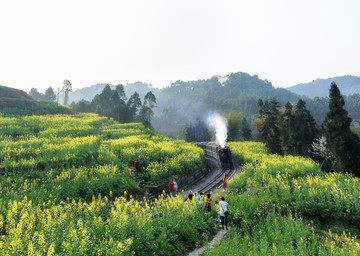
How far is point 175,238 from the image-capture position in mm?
8508

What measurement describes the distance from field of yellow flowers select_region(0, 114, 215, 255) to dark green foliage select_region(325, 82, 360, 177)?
14.5m

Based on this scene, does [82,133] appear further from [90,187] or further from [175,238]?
[175,238]

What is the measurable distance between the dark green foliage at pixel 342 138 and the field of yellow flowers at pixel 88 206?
14454 mm

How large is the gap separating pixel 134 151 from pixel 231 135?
165 ft

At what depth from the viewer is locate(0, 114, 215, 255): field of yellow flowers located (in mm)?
6262

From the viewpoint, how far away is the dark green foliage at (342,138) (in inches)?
859

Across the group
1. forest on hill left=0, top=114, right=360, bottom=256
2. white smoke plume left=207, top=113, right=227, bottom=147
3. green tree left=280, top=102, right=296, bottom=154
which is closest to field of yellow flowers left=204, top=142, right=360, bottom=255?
forest on hill left=0, top=114, right=360, bottom=256

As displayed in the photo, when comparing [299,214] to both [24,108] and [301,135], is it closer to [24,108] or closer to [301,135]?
[301,135]

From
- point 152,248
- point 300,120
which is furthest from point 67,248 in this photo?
point 300,120

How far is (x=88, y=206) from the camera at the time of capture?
9.37m

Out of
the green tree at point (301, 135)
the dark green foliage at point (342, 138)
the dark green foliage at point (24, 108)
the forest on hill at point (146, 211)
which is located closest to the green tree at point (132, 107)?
the dark green foliage at point (24, 108)

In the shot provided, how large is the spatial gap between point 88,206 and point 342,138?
79.0ft

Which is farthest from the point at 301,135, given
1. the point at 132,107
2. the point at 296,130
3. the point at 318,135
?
the point at 132,107

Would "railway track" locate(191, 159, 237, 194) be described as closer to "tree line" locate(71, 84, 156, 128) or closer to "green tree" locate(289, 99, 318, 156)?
"green tree" locate(289, 99, 318, 156)
